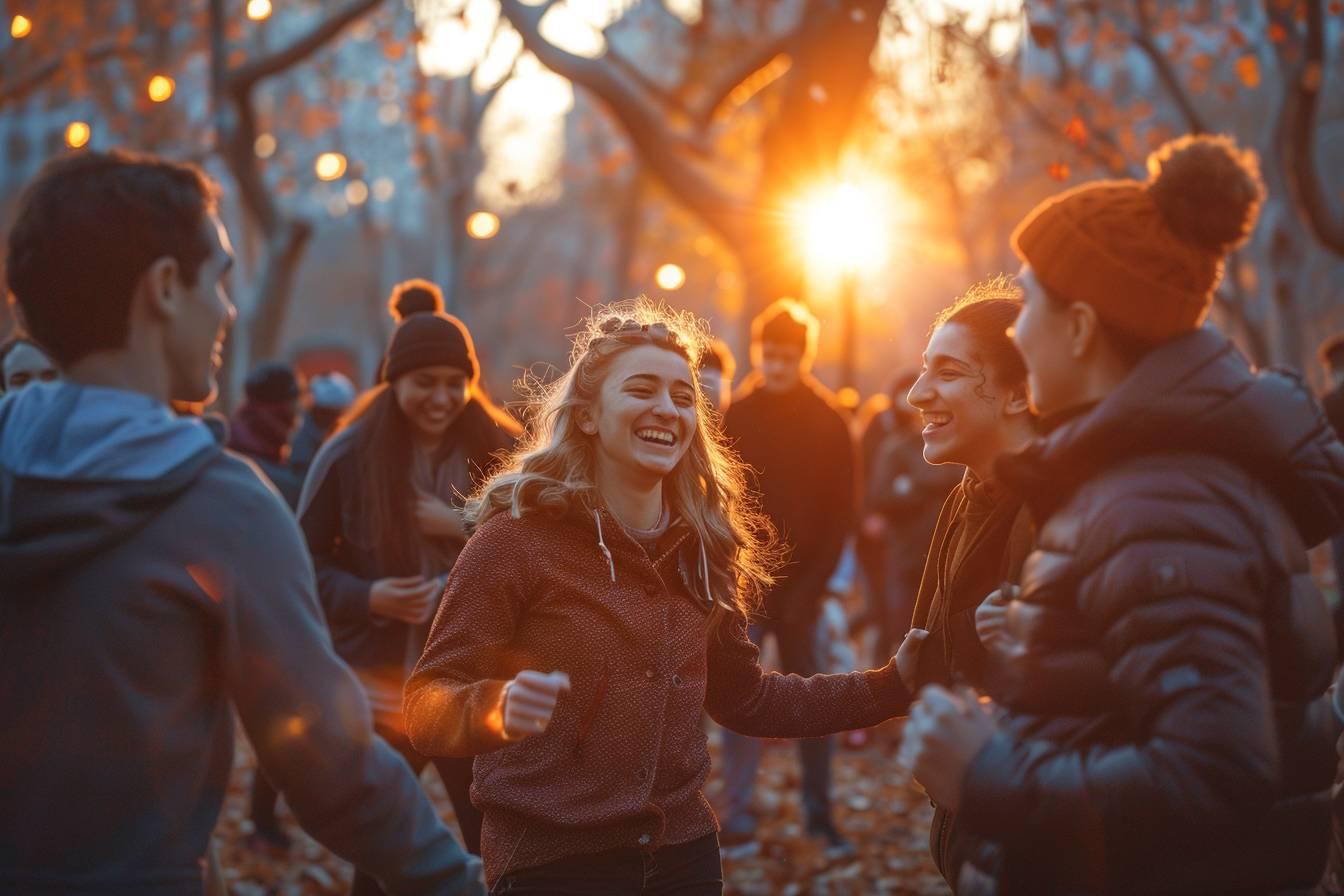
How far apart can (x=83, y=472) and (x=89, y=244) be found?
41cm

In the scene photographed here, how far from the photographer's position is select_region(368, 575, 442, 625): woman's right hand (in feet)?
18.4

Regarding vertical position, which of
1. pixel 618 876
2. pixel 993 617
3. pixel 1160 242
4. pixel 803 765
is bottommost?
pixel 803 765

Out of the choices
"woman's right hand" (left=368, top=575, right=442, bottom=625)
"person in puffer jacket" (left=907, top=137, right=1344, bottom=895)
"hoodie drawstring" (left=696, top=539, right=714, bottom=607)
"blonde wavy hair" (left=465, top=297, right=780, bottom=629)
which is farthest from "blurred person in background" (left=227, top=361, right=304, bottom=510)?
"person in puffer jacket" (left=907, top=137, right=1344, bottom=895)

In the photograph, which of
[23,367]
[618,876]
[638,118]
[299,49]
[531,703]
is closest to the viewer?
[531,703]

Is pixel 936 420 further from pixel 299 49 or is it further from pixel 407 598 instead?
pixel 299 49

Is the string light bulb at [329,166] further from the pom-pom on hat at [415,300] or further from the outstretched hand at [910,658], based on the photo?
the outstretched hand at [910,658]

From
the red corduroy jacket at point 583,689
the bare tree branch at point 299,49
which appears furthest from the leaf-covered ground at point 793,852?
the bare tree branch at point 299,49

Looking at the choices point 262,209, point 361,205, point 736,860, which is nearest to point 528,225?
point 361,205

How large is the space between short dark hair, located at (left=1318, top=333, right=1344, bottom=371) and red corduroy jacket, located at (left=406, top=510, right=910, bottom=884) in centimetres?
530

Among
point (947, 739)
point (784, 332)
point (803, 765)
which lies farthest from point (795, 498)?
point (947, 739)

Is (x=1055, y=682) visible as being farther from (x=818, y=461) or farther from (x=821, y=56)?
(x=821, y=56)

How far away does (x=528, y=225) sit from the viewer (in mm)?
55469

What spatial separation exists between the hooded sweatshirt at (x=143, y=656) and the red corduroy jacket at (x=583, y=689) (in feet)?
2.38

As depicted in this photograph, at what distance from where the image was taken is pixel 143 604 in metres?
2.51
